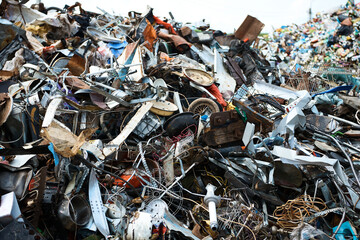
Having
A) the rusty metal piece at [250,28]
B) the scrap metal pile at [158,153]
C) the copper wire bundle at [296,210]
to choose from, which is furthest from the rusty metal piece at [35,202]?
the rusty metal piece at [250,28]

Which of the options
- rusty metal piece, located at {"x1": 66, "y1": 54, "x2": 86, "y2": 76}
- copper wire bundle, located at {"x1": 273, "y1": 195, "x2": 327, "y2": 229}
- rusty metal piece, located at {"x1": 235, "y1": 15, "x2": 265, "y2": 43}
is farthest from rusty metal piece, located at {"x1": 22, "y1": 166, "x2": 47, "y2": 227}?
rusty metal piece, located at {"x1": 235, "y1": 15, "x2": 265, "y2": 43}

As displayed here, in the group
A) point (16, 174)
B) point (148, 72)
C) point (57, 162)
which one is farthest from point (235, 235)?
point (148, 72)

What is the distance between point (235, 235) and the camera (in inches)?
153

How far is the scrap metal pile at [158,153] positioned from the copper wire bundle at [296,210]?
1.1 inches

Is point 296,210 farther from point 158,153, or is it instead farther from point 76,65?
point 76,65

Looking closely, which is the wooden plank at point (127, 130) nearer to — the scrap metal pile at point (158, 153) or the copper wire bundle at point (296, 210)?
the scrap metal pile at point (158, 153)

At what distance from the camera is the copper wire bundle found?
409cm

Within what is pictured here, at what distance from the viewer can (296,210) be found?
4242 millimetres

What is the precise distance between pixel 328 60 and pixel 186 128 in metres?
9.89

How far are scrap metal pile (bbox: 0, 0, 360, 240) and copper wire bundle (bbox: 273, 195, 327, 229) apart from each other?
28 millimetres

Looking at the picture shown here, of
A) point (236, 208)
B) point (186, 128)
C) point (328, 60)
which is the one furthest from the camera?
point (328, 60)

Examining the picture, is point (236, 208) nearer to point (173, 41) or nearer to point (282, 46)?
point (173, 41)

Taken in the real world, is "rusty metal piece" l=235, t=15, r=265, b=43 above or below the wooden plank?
above

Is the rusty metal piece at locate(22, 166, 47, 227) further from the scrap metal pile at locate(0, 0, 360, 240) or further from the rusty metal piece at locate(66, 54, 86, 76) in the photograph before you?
the rusty metal piece at locate(66, 54, 86, 76)
